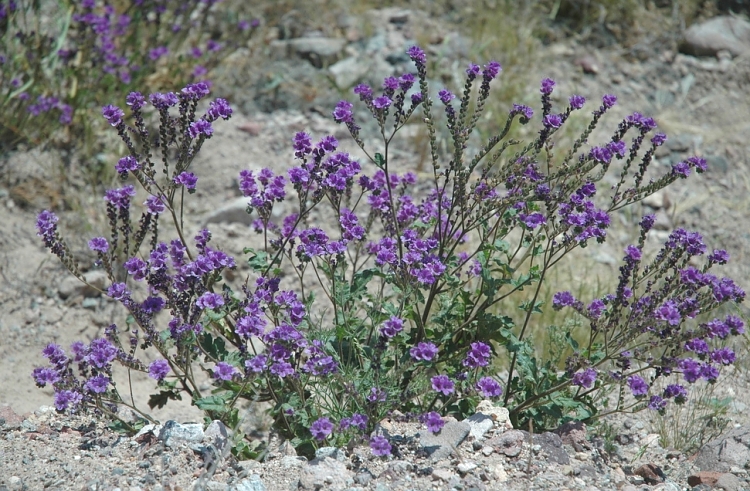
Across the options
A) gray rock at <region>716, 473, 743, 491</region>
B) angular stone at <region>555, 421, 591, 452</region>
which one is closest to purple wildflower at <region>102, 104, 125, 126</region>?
angular stone at <region>555, 421, 591, 452</region>

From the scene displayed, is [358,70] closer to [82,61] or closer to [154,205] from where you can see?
[82,61]

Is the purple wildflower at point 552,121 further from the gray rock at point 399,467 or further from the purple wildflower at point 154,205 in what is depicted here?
the purple wildflower at point 154,205

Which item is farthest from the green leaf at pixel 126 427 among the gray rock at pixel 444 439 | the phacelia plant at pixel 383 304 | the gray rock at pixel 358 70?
the gray rock at pixel 358 70

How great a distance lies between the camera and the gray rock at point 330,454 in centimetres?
277

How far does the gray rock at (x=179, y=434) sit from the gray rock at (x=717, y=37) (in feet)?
19.0

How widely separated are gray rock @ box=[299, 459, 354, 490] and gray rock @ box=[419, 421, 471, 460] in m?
0.30

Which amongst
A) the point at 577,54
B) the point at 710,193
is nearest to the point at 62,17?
the point at 577,54

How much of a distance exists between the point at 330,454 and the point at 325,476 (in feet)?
0.33

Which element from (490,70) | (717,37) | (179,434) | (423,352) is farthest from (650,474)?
(717,37)

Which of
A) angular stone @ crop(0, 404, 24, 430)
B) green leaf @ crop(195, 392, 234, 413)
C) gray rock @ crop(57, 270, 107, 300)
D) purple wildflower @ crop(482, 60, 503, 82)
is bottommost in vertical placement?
gray rock @ crop(57, 270, 107, 300)

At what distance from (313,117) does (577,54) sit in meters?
2.49

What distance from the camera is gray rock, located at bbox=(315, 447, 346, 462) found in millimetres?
2770

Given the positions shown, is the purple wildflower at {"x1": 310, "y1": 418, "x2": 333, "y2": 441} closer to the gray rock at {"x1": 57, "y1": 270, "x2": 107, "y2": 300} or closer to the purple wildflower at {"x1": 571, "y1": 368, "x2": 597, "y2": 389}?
the purple wildflower at {"x1": 571, "y1": 368, "x2": 597, "y2": 389}

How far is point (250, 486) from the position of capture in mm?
2691
